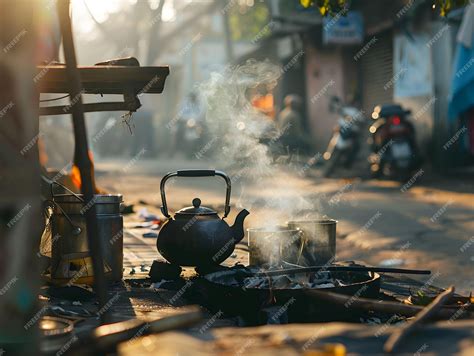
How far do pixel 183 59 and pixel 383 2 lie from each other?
1164 inches

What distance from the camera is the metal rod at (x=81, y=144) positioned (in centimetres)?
274

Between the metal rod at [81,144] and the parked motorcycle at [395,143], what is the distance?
38.3 feet

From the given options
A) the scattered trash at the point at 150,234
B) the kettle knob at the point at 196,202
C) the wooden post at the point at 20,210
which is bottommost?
the scattered trash at the point at 150,234

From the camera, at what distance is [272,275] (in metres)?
4.59

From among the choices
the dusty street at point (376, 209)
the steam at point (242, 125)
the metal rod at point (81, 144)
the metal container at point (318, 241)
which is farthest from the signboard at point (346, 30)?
the metal rod at point (81, 144)

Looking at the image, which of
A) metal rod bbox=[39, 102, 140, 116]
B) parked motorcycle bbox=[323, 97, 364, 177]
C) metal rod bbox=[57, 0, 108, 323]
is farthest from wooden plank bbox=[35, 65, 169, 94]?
parked motorcycle bbox=[323, 97, 364, 177]

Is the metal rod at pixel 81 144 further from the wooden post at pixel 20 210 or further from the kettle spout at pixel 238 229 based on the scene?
the kettle spout at pixel 238 229

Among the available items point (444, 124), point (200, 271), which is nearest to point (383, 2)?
point (444, 124)

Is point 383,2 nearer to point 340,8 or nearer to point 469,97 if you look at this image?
point 469,97

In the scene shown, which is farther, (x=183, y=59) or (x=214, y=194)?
(x=183, y=59)

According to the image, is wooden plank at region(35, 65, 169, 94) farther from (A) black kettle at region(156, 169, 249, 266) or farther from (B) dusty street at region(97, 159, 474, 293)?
(B) dusty street at region(97, 159, 474, 293)

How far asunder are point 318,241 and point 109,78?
184 cm

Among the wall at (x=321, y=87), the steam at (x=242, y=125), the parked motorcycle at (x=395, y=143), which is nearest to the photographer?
the steam at (x=242, y=125)

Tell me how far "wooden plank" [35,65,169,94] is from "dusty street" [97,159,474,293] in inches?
73.4
